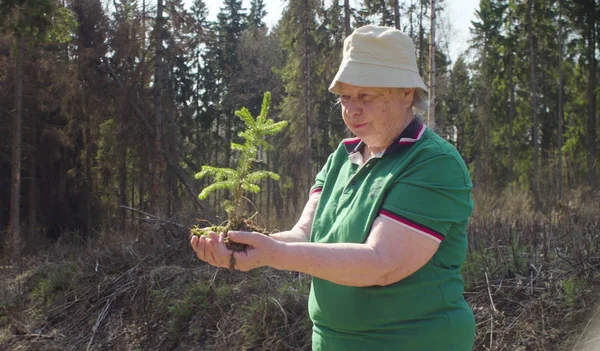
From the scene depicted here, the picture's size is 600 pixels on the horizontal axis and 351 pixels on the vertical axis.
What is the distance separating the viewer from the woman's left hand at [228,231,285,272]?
1.80 metres

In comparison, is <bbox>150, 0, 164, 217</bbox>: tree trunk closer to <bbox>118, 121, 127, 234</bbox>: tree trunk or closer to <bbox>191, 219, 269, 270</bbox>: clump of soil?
<bbox>118, 121, 127, 234</bbox>: tree trunk

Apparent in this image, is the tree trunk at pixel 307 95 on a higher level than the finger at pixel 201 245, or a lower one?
higher

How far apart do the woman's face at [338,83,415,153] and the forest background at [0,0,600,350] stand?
226 mm

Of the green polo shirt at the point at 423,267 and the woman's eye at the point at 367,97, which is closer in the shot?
the green polo shirt at the point at 423,267

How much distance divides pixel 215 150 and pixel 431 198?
27.0 metres

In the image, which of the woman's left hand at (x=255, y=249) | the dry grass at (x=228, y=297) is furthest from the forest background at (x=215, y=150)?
the woman's left hand at (x=255, y=249)

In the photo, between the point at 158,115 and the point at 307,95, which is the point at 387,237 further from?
the point at 307,95

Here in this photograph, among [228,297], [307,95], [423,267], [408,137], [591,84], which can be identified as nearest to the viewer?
[423,267]

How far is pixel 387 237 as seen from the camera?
5.86 ft

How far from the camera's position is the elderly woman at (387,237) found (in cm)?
179

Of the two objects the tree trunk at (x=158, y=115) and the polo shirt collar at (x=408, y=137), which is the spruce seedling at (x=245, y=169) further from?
the tree trunk at (x=158, y=115)

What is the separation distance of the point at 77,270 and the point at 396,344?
8.13 metres

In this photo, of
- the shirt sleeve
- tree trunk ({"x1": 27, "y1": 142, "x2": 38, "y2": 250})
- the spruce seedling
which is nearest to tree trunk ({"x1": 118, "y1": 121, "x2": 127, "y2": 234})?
tree trunk ({"x1": 27, "y1": 142, "x2": 38, "y2": 250})

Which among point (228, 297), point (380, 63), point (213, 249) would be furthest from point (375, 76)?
point (228, 297)
